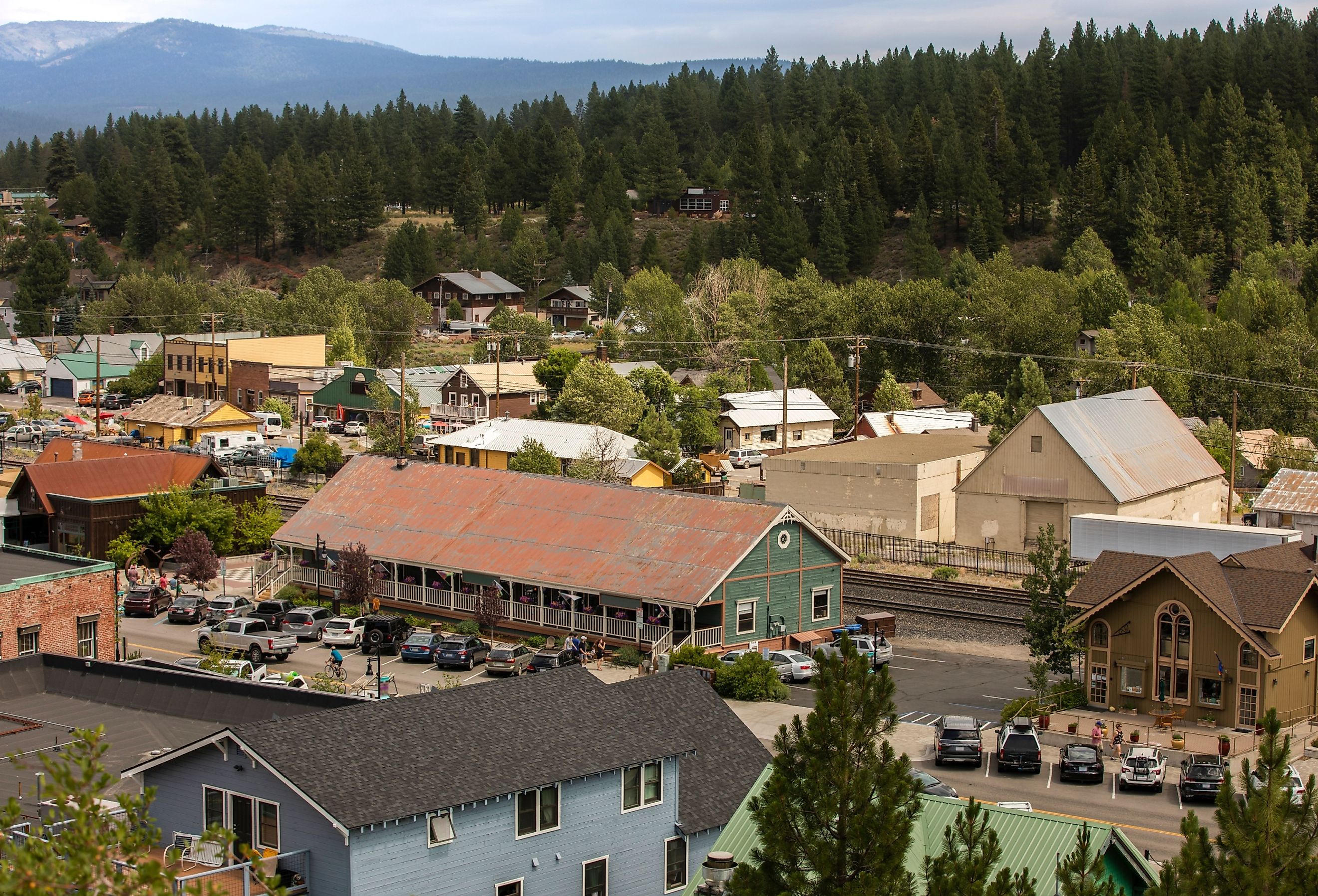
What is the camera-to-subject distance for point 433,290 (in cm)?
16475

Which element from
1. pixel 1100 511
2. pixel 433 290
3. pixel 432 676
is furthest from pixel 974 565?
pixel 433 290

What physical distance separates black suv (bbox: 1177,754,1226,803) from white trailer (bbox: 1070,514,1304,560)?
1785 cm

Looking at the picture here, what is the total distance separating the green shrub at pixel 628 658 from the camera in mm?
46406

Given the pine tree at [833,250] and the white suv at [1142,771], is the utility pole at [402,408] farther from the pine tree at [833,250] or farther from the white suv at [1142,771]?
the pine tree at [833,250]

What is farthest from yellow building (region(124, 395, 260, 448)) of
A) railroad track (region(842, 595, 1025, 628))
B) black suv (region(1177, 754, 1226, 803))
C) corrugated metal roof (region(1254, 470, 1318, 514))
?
black suv (region(1177, 754, 1226, 803))

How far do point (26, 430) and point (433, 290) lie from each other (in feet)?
236

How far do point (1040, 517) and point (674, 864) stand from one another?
42331mm

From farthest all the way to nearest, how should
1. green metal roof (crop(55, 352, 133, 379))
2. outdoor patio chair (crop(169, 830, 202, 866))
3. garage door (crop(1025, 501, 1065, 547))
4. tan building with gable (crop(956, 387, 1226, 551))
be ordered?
1. green metal roof (crop(55, 352, 133, 379))
2. garage door (crop(1025, 501, 1065, 547))
3. tan building with gable (crop(956, 387, 1226, 551))
4. outdoor patio chair (crop(169, 830, 202, 866))

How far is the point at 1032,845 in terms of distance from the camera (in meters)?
20.9

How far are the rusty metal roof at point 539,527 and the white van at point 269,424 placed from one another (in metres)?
37.2

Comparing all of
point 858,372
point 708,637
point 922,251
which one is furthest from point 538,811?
point 922,251

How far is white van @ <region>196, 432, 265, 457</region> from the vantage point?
87812 millimetres

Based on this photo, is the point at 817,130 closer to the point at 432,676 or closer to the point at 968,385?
the point at 968,385

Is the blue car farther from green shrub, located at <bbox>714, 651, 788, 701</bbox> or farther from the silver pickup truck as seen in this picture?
green shrub, located at <bbox>714, 651, 788, 701</bbox>
